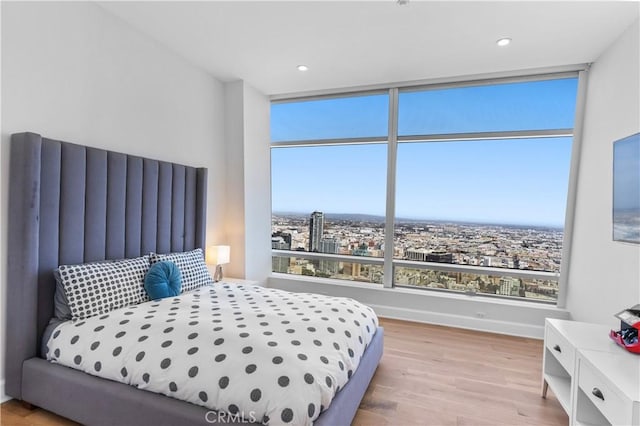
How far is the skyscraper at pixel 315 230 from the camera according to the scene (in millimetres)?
4426

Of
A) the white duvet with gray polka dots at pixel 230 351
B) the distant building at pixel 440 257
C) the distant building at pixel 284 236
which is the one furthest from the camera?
the distant building at pixel 284 236

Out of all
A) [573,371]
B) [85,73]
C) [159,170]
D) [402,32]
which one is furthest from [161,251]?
[573,371]

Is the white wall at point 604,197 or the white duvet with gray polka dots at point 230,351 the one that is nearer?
the white duvet with gray polka dots at point 230,351

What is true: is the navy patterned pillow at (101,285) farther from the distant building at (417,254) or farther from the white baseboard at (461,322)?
the distant building at (417,254)

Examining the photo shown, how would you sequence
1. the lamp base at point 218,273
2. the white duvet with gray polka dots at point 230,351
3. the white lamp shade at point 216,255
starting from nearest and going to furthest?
1. the white duvet with gray polka dots at point 230,351
2. the white lamp shade at point 216,255
3. the lamp base at point 218,273

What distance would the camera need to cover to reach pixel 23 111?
2.10m

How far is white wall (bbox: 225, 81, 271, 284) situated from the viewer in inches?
156

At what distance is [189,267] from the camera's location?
2.96m

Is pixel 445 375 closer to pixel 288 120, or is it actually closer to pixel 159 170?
pixel 159 170

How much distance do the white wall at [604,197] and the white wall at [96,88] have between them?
389cm

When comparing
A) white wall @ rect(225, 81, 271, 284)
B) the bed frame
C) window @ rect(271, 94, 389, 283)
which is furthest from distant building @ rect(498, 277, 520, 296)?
white wall @ rect(225, 81, 271, 284)

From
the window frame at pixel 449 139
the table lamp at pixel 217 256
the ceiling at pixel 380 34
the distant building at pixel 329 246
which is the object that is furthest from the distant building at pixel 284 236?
the ceiling at pixel 380 34

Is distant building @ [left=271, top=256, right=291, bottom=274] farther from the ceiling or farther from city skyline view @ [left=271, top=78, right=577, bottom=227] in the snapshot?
the ceiling

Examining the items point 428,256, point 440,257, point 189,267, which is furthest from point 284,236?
point 440,257
